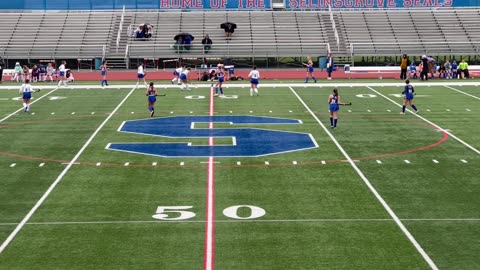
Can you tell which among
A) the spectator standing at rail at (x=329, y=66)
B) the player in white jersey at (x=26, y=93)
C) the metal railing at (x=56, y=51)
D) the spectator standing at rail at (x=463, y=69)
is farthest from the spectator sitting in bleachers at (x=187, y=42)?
the player in white jersey at (x=26, y=93)

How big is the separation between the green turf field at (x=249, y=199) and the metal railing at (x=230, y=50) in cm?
2678

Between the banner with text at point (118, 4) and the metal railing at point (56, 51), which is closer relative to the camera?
the metal railing at point (56, 51)

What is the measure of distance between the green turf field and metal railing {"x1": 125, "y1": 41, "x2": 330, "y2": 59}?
26776 millimetres

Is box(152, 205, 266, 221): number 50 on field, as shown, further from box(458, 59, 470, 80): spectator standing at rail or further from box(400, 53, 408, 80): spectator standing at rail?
box(458, 59, 470, 80): spectator standing at rail

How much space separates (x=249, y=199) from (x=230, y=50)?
4287cm

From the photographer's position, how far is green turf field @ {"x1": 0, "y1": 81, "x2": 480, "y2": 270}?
16469 millimetres

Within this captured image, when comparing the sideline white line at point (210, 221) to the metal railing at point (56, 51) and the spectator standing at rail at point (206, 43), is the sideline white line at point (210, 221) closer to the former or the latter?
the spectator standing at rail at point (206, 43)

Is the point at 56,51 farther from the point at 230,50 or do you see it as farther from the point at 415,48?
the point at 415,48

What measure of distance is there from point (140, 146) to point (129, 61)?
33905 millimetres

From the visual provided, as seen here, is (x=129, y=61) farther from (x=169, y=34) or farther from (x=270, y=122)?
(x=270, y=122)

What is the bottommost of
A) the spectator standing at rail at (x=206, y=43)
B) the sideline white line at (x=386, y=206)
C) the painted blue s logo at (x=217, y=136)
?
the sideline white line at (x=386, y=206)

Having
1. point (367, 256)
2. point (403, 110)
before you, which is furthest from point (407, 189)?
point (403, 110)

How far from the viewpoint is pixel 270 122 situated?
34281 millimetres

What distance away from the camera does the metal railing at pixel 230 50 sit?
62.2 m
